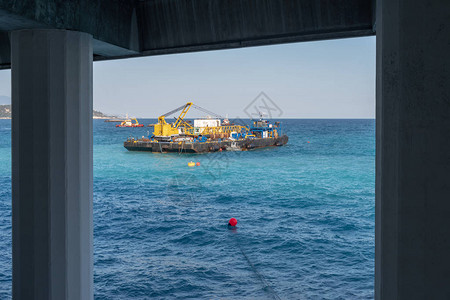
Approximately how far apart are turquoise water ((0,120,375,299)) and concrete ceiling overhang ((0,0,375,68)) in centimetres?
1428

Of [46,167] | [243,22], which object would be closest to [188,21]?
[243,22]

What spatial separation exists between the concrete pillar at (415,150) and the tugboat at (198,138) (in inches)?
3032

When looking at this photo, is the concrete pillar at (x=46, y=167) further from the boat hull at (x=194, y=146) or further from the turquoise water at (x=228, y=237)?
the boat hull at (x=194, y=146)

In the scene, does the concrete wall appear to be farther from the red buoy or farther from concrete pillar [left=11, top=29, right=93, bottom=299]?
the red buoy

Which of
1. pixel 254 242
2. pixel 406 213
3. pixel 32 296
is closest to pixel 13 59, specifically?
pixel 32 296

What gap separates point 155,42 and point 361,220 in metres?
29.6

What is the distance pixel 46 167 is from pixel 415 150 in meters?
5.10

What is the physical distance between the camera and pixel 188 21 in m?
7.13

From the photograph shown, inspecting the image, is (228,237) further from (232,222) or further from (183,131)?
(183,131)

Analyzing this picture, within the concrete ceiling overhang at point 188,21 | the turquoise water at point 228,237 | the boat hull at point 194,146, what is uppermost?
the concrete ceiling overhang at point 188,21

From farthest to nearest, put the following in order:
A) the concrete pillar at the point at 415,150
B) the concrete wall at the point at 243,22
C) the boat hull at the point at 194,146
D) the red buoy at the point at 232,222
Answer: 1. the boat hull at the point at 194,146
2. the red buoy at the point at 232,222
3. the concrete wall at the point at 243,22
4. the concrete pillar at the point at 415,150

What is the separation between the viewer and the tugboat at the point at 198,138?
81.8 metres

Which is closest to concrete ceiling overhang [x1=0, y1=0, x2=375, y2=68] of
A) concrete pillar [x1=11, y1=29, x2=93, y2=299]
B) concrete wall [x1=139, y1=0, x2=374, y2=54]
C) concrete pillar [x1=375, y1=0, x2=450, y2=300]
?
concrete wall [x1=139, y1=0, x2=374, y2=54]

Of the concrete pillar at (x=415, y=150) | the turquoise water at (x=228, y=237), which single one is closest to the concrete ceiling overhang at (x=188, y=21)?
the concrete pillar at (x=415, y=150)
